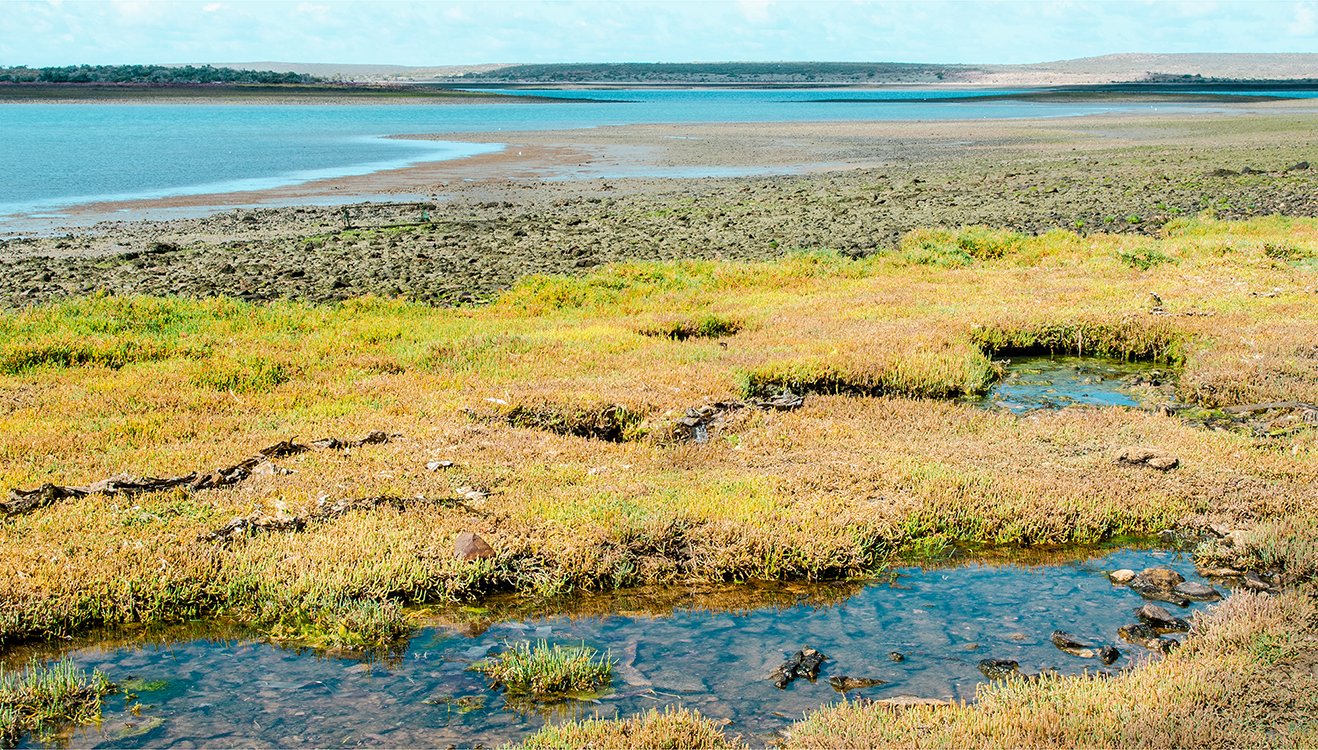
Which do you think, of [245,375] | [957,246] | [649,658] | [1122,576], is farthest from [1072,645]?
[957,246]

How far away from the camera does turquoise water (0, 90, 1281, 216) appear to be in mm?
35969

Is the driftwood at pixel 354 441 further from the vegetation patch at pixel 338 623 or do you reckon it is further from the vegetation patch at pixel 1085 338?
the vegetation patch at pixel 1085 338

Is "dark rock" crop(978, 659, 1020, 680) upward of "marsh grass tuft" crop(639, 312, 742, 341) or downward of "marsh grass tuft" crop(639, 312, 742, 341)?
downward

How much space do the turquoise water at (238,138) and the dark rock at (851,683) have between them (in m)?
28.4

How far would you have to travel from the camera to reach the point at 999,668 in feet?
20.5

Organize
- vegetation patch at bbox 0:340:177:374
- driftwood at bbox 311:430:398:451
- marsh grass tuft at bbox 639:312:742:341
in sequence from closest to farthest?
driftwood at bbox 311:430:398:451 → vegetation patch at bbox 0:340:177:374 → marsh grass tuft at bbox 639:312:742:341

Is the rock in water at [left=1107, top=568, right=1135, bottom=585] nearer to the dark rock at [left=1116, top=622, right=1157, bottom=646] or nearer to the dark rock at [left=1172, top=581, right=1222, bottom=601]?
the dark rock at [left=1172, top=581, right=1222, bottom=601]

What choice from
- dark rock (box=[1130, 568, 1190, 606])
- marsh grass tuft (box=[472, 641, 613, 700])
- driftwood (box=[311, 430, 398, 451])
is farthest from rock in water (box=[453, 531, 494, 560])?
dark rock (box=[1130, 568, 1190, 606])

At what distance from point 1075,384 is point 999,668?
7074mm

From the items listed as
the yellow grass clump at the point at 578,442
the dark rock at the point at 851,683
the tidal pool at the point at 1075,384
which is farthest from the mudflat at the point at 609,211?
the dark rock at the point at 851,683

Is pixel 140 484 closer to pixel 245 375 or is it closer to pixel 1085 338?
pixel 245 375

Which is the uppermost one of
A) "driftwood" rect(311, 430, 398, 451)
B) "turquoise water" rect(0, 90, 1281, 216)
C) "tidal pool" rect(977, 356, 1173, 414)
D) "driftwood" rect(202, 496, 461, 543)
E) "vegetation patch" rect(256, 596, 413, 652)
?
"turquoise water" rect(0, 90, 1281, 216)

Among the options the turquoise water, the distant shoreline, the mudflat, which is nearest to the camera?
the mudflat

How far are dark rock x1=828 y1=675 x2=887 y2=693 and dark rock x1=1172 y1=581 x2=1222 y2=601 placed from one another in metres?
2.50
